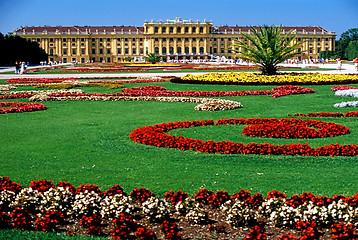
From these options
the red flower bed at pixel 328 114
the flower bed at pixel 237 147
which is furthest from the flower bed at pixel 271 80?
the flower bed at pixel 237 147

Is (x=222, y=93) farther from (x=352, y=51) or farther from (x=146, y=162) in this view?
(x=352, y=51)

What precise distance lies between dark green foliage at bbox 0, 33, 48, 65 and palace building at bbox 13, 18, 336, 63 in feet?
133

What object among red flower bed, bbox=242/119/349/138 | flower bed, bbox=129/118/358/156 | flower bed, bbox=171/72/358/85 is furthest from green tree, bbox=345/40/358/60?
flower bed, bbox=129/118/358/156

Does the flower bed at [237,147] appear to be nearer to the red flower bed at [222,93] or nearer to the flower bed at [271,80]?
the red flower bed at [222,93]

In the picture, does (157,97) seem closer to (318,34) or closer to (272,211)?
(272,211)

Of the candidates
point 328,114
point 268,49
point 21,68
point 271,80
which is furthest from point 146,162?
point 21,68

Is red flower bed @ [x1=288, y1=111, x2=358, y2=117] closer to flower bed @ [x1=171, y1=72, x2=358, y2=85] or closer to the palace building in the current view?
flower bed @ [x1=171, y1=72, x2=358, y2=85]

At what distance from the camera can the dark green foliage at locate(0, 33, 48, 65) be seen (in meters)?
52.4

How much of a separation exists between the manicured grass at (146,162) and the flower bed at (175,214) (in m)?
0.64

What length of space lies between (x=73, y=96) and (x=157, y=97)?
2.60m

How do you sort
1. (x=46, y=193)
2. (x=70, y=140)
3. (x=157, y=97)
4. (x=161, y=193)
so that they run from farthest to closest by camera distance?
(x=157, y=97)
(x=70, y=140)
(x=161, y=193)
(x=46, y=193)

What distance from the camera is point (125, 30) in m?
103

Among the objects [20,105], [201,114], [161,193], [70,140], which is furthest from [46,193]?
[20,105]

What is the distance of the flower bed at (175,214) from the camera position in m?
3.87
